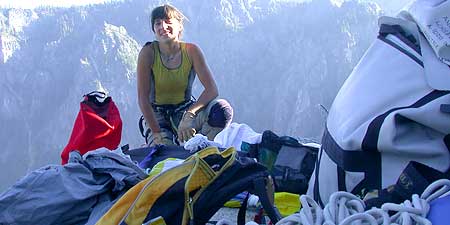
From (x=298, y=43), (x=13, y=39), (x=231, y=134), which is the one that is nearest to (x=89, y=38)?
(x=13, y=39)

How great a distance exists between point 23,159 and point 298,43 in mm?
8264

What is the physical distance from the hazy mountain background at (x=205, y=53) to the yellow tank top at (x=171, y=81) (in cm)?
1021

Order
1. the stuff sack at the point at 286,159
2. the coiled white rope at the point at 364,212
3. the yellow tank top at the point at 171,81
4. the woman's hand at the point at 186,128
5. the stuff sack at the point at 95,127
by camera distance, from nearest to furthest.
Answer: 1. the coiled white rope at the point at 364,212
2. the stuff sack at the point at 286,159
3. the stuff sack at the point at 95,127
4. the woman's hand at the point at 186,128
5. the yellow tank top at the point at 171,81

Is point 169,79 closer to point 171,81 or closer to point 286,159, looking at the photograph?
point 171,81

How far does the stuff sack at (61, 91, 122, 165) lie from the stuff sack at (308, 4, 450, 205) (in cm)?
163

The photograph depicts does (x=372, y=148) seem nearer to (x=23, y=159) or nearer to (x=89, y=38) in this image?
(x=23, y=159)

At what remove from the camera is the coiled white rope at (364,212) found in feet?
3.96

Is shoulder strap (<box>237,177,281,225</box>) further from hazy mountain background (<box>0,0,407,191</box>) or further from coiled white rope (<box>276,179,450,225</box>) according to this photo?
hazy mountain background (<box>0,0,407,191</box>)

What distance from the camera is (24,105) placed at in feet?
54.2

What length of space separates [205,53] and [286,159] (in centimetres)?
1515

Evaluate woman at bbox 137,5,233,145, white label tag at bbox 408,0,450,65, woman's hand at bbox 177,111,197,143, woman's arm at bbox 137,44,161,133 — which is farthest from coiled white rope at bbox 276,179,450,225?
woman's arm at bbox 137,44,161,133

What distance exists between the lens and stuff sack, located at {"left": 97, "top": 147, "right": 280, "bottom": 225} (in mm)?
1513

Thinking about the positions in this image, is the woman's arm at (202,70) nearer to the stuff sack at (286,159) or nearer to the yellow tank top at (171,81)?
the yellow tank top at (171,81)

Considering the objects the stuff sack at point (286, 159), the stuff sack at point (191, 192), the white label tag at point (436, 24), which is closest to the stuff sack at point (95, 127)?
the stuff sack at point (286, 159)
